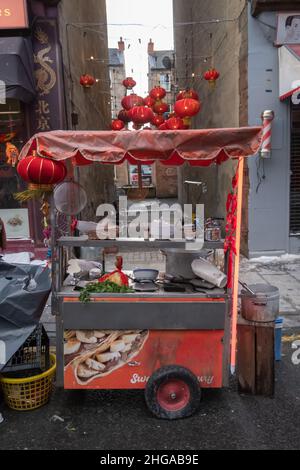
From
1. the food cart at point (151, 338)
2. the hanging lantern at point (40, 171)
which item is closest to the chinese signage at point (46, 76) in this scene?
the hanging lantern at point (40, 171)

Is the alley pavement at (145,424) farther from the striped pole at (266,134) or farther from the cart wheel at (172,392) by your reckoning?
the striped pole at (266,134)

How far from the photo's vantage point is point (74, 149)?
153 inches

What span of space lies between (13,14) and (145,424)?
864 cm

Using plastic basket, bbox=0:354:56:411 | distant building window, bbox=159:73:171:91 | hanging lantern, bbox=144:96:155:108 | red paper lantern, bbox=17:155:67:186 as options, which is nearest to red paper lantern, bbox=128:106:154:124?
hanging lantern, bbox=144:96:155:108

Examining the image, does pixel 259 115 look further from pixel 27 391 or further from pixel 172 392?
pixel 27 391

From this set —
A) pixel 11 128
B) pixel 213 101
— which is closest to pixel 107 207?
pixel 11 128

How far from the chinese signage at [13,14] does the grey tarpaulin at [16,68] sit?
30 centimetres

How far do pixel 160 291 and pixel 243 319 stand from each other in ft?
3.24

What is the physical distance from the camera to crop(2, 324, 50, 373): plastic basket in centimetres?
409

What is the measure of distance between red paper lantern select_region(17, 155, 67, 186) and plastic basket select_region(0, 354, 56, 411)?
1902 mm

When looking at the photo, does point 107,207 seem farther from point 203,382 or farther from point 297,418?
point 297,418

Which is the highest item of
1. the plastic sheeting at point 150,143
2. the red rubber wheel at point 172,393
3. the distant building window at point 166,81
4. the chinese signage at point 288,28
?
the distant building window at point 166,81

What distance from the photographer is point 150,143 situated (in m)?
3.87

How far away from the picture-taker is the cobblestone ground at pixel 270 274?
6711mm
